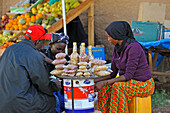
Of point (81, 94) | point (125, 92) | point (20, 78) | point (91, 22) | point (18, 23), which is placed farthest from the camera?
point (18, 23)

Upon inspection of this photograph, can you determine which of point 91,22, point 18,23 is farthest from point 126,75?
point 18,23

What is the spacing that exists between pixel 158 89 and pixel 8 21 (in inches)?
199

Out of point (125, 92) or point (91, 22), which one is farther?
point (91, 22)

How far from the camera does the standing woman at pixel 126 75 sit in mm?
2518

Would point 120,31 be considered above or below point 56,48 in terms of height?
above

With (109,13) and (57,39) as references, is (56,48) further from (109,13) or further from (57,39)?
(109,13)

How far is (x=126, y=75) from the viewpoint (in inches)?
101

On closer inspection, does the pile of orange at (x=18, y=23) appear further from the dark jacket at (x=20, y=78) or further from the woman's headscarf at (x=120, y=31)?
the dark jacket at (x=20, y=78)

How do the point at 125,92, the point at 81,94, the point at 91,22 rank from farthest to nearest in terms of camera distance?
the point at 91,22
the point at 125,92
the point at 81,94

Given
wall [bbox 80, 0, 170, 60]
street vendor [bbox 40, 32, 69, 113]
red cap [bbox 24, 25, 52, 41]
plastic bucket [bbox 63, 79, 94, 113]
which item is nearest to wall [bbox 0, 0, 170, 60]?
wall [bbox 80, 0, 170, 60]

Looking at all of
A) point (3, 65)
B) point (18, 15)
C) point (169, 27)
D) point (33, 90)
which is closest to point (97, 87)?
point (33, 90)

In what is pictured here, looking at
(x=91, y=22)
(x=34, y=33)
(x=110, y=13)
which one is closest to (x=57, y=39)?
(x=34, y=33)

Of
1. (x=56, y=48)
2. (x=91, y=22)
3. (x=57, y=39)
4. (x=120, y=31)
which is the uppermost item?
(x=91, y=22)

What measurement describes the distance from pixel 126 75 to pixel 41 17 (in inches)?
154
